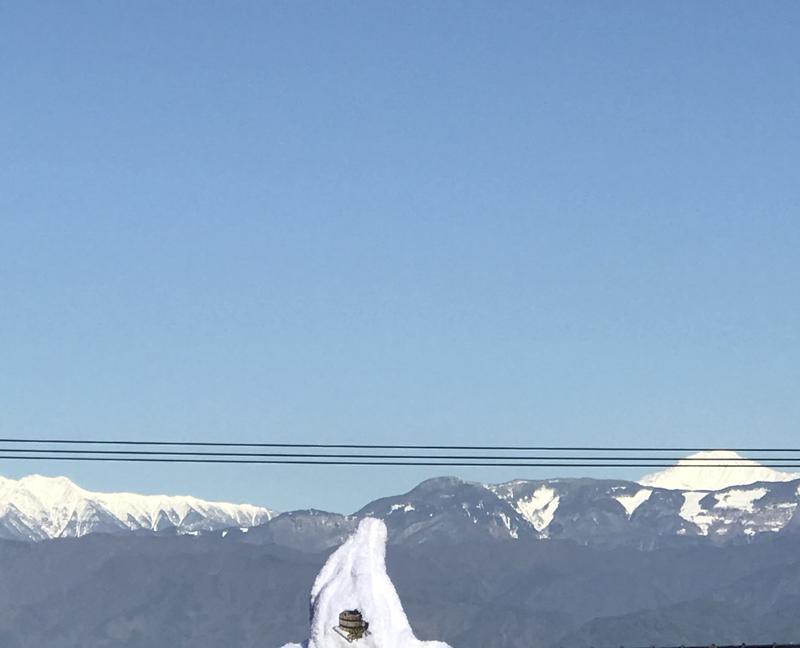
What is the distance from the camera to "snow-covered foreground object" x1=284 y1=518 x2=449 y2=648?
69.5 ft

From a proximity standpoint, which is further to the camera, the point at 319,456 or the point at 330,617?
the point at 319,456

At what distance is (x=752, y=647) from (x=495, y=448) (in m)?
18.5

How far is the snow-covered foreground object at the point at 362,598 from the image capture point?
21.2 metres

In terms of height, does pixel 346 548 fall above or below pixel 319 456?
below

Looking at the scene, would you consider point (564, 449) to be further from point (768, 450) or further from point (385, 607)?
point (385, 607)

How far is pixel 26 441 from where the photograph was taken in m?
51.7

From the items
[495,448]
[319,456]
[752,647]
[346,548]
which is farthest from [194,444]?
[346,548]

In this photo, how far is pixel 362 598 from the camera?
70.2 ft

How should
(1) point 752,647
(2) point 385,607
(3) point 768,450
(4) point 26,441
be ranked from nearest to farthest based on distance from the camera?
(2) point 385,607 → (1) point 752,647 → (4) point 26,441 → (3) point 768,450

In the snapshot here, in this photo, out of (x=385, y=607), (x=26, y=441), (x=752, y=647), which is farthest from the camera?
(x=26, y=441)

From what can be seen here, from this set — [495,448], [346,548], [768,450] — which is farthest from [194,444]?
[346,548]

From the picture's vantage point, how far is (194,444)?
5253 centimetres

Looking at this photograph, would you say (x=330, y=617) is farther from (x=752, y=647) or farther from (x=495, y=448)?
(x=495, y=448)

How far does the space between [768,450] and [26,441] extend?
23131 millimetres
